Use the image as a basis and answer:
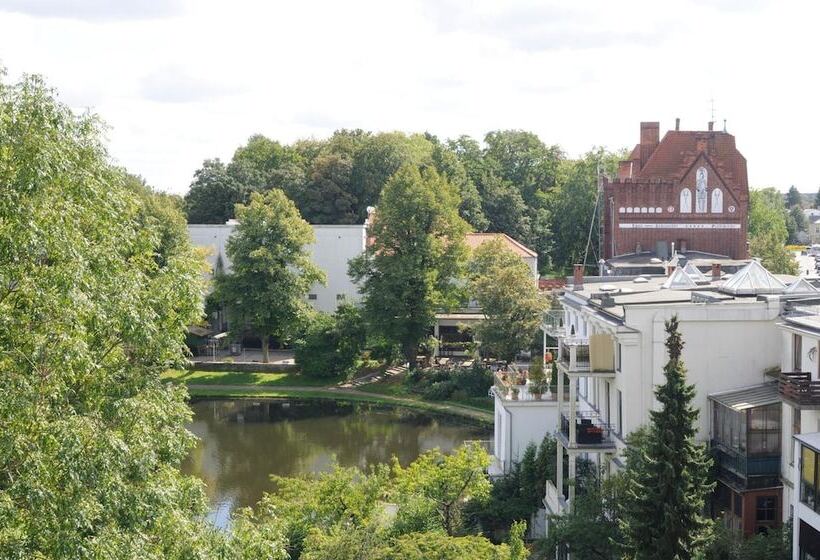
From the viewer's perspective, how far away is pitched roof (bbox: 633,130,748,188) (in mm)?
59812

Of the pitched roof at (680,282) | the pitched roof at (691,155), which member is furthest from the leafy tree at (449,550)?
the pitched roof at (691,155)

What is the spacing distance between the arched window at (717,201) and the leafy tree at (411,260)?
14657 mm

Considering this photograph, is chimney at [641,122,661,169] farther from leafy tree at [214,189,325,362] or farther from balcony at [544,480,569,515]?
balcony at [544,480,569,515]

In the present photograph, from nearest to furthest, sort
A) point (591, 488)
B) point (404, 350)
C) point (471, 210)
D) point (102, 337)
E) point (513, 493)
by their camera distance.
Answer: point (102, 337)
point (591, 488)
point (513, 493)
point (404, 350)
point (471, 210)

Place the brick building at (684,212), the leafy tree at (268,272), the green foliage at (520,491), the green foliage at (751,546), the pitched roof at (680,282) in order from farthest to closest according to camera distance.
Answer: the brick building at (684,212) → the leafy tree at (268,272) → the pitched roof at (680,282) → the green foliage at (520,491) → the green foliage at (751,546)

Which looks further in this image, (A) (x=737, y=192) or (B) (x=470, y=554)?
(A) (x=737, y=192)

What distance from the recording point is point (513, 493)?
99.5 ft

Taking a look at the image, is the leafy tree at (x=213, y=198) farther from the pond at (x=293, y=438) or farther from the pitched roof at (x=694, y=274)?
the pitched roof at (x=694, y=274)

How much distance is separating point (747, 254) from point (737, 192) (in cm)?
369

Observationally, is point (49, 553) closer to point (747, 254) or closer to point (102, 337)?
point (102, 337)

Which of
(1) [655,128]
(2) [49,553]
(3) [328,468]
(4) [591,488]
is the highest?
(1) [655,128]

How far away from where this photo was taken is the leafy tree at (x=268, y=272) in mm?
57375

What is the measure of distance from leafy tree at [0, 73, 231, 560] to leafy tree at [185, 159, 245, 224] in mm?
62581

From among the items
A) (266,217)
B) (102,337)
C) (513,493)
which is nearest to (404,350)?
(266,217)
